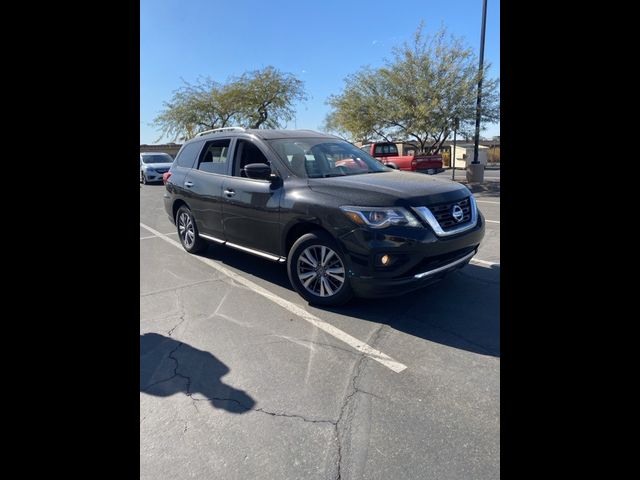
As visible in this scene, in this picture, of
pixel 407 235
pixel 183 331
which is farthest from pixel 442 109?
pixel 183 331

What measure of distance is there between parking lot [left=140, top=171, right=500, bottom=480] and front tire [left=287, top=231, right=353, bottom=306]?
149 millimetres

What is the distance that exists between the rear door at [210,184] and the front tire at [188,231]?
23 cm

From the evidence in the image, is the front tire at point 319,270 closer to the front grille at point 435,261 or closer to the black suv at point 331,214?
the black suv at point 331,214

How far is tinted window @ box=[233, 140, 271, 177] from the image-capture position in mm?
4699

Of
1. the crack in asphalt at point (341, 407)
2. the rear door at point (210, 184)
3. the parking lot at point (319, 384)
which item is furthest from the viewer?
the rear door at point (210, 184)

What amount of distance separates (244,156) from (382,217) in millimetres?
2237

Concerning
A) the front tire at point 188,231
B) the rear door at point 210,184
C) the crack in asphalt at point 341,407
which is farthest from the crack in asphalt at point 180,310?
the front tire at point 188,231

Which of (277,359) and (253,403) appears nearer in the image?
(253,403)

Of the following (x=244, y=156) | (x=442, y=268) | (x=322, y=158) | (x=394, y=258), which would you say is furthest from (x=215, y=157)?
(x=442, y=268)

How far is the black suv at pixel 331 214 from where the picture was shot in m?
3.38
